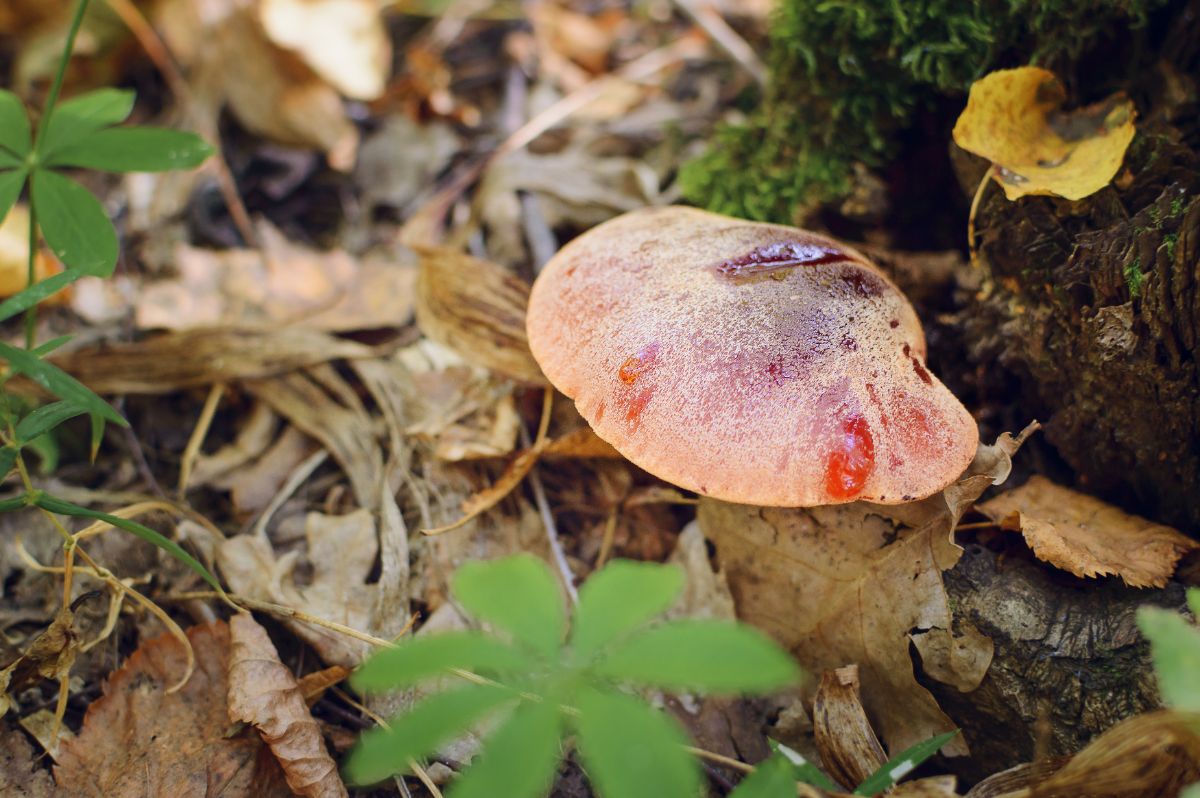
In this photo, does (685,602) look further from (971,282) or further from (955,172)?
(955,172)

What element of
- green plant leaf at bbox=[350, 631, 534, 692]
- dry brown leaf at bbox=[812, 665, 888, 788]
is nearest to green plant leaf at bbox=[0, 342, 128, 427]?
green plant leaf at bbox=[350, 631, 534, 692]

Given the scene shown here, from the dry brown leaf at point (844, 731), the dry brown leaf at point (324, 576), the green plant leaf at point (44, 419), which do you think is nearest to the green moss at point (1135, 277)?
the dry brown leaf at point (844, 731)

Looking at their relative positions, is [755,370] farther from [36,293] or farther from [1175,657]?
[36,293]

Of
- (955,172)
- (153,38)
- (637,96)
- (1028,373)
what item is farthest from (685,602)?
(153,38)

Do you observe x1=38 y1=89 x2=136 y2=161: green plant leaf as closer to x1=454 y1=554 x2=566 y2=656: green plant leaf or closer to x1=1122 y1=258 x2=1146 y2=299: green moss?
x1=454 y1=554 x2=566 y2=656: green plant leaf

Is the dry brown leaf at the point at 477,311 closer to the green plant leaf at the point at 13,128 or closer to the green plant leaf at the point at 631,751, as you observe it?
the green plant leaf at the point at 13,128

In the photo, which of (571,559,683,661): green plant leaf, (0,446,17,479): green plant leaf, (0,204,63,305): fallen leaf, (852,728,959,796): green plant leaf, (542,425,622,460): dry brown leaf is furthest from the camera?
(0,204,63,305): fallen leaf

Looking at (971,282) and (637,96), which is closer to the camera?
(971,282)
